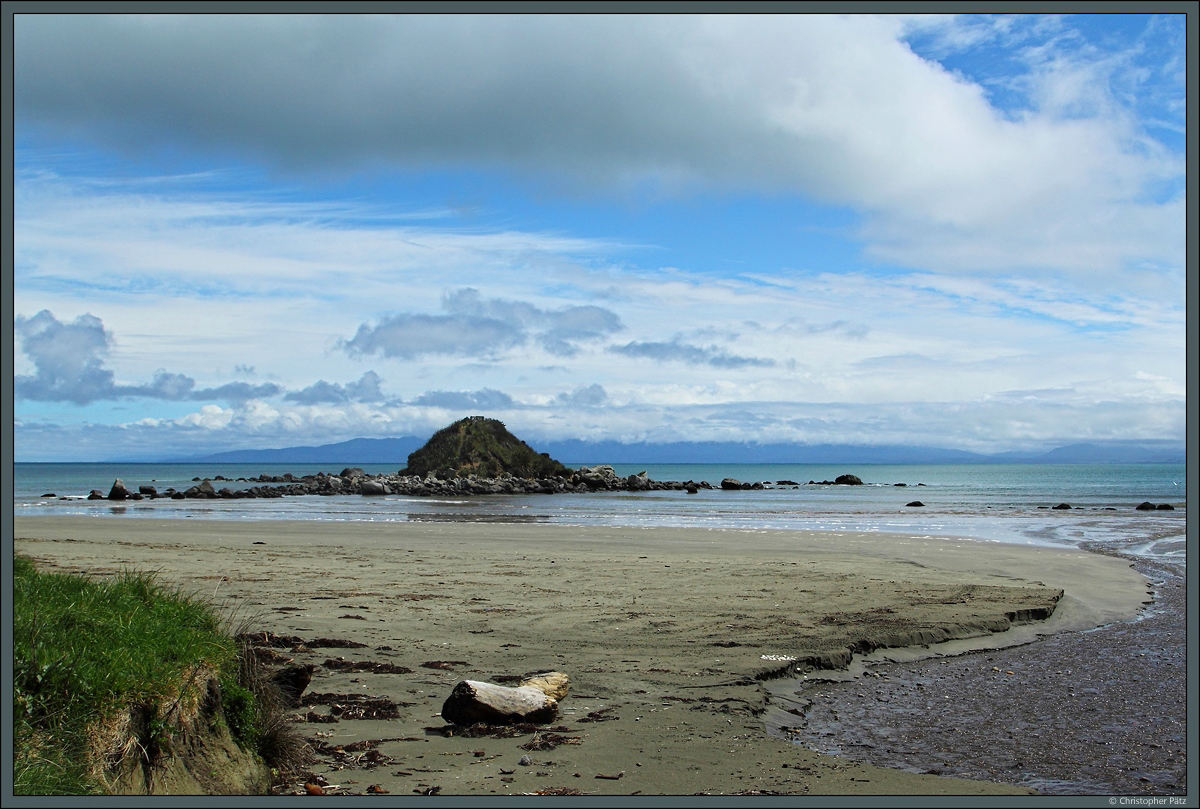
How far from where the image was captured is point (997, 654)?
9.89m

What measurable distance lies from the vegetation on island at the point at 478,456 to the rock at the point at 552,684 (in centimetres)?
5984

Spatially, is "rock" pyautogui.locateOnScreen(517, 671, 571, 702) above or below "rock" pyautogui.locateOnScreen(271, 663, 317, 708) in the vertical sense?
below

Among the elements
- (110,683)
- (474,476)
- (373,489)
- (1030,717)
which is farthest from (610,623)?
(474,476)

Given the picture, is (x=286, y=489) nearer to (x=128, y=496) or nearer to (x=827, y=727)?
(x=128, y=496)

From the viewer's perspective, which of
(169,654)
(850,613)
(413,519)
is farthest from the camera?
(413,519)

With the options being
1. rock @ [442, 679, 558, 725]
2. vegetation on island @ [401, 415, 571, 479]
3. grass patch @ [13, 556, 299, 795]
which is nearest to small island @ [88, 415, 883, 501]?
vegetation on island @ [401, 415, 571, 479]

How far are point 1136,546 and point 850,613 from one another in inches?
651

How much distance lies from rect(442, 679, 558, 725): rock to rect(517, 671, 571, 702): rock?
0.32 metres

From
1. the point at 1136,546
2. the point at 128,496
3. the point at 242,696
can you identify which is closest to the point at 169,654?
the point at 242,696

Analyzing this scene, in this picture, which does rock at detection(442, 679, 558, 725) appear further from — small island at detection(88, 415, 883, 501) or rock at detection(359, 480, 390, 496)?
rock at detection(359, 480, 390, 496)

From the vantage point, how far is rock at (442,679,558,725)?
6395 mm

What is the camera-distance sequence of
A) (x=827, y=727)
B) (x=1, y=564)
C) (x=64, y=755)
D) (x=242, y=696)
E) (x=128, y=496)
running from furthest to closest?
(x=128, y=496) → (x=827, y=727) → (x=242, y=696) → (x=64, y=755) → (x=1, y=564)

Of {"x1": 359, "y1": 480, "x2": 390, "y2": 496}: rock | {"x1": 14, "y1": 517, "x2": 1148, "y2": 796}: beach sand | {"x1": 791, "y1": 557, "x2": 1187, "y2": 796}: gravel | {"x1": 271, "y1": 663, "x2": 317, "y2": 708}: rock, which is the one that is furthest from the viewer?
{"x1": 359, "y1": 480, "x2": 390, "y2": 496}: rock

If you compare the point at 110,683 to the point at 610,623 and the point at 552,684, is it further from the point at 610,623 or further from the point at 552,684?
the point at 610,623
